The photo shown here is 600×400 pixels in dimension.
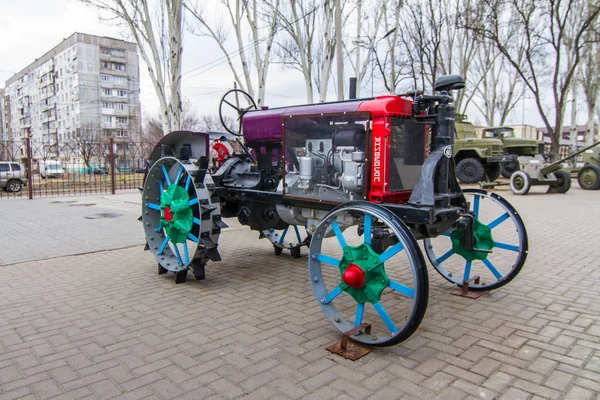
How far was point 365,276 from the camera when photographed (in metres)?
3.00

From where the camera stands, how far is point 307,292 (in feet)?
14.6

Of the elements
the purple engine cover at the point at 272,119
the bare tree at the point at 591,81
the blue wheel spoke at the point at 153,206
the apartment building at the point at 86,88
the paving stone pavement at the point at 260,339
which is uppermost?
the apartment building at the point at 86,88

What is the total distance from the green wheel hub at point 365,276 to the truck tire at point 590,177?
15.7 metres

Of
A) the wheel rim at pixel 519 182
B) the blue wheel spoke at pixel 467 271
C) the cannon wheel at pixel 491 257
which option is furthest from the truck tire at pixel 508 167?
the blue wheel spoke at pixel 467 271

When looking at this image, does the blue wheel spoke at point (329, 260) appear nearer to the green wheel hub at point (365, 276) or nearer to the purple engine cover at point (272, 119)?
the green wheel hub at point (365, 276)

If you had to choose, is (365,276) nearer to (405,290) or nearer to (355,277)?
(355,277)

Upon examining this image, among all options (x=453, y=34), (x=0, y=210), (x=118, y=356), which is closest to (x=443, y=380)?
(x=118, y=356)

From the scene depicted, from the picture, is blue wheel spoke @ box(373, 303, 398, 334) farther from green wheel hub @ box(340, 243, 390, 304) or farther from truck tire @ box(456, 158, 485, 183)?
truck tire @ box(456, 158, 485, 183)

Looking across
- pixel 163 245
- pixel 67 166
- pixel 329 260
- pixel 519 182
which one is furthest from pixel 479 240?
pixel 67 166

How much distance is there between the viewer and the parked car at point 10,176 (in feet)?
58.4

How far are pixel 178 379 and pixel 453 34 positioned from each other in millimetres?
21304

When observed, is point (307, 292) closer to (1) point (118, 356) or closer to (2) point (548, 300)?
(1) point (118, 356)

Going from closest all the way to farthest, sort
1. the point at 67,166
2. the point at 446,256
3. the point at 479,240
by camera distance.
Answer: the point at 479,240
the point at 446,256
the point at 67,166

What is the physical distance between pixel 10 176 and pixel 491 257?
19055 mm
